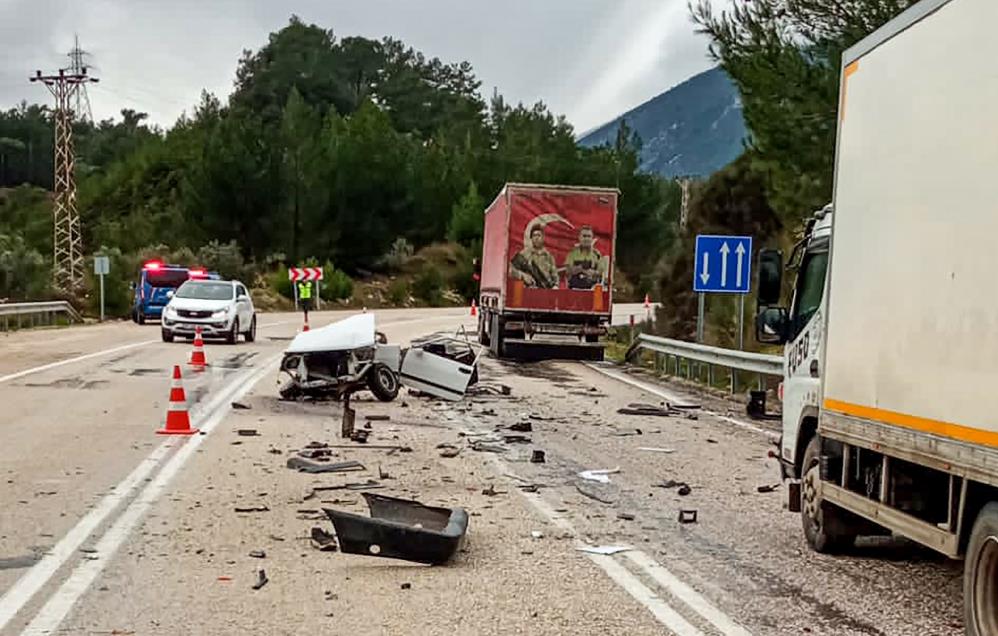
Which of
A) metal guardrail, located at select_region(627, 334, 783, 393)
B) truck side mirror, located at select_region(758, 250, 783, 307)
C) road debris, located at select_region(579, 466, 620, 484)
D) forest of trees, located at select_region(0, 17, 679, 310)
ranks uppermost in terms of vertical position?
forest of trees, located at select_region(0, 17, 679, 310)

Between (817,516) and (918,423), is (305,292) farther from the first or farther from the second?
(918,423)

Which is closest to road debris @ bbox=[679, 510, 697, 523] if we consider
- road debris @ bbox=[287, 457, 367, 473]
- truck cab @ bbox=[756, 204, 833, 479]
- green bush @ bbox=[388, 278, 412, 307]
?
truck cab @ bbox=[756, 204, 833, 479]

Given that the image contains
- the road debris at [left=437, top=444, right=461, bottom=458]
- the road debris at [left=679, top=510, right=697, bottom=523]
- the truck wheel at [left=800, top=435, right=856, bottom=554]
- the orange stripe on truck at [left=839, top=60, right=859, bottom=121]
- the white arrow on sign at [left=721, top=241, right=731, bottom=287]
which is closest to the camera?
the orange stripe on truck at [left=839, top=60, right=859, bottom=121]

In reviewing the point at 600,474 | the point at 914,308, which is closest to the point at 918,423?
the point at 914,308

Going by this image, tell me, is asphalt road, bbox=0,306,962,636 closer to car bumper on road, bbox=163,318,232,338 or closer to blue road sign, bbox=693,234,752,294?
blue road sign, bbox=693,234,752,294

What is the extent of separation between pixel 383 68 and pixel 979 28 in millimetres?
120987

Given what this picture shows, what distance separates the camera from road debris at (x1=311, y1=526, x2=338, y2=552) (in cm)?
832

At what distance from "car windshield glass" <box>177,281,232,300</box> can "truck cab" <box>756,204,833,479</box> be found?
80.2 ft

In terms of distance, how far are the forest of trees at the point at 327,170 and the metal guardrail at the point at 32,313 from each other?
691 centimetres

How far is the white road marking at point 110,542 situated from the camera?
648 centimetres

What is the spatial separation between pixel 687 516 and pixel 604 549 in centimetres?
137

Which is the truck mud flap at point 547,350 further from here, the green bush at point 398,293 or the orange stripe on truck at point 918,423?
the green bush at point 398,293

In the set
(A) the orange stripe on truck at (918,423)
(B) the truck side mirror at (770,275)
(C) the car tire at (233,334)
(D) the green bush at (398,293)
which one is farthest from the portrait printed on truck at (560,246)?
(D) the green bush at (398,293)

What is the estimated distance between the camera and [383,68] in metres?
124
